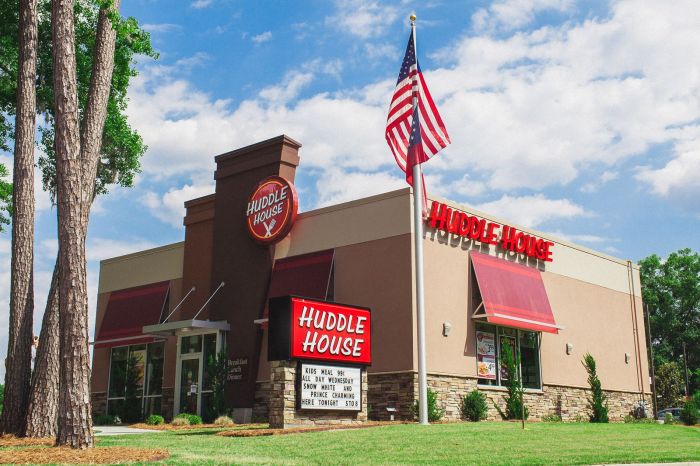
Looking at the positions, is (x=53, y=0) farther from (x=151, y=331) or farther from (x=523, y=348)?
(x=523, y=348)

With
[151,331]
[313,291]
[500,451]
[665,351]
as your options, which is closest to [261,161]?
[313,291]

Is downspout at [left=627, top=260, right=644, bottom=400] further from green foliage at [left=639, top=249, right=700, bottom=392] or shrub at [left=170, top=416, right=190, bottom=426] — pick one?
green foliage at [left=639, top=249, right=700, bottom=392]

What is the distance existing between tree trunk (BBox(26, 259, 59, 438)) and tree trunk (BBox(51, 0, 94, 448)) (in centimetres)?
301

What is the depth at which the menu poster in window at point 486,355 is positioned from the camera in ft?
83.0

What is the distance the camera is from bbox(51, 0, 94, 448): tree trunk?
500 inches

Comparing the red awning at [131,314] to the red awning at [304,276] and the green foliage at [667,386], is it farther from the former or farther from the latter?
the green foliage at [667,386]

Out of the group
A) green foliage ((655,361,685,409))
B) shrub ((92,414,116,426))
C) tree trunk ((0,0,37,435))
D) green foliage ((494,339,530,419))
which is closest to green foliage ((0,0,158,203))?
tree trunk ((0,0,37,435))

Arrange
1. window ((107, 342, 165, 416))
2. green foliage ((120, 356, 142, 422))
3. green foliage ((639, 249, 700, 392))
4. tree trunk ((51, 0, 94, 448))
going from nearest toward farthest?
tree trunk ((51, 0, 94, 448)) < green foliage ((120, 356, 142, 422)) < window ((107, 342, 165, 416)) < green foliage ((639, 249, 700, 392))

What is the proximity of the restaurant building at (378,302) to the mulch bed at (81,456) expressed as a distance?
36.2ft

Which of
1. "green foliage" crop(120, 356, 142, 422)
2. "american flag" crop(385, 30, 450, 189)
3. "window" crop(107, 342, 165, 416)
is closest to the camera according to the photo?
"american flag" crop(385, 30, 450, 189)

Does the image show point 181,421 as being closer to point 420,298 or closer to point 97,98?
point 420,298

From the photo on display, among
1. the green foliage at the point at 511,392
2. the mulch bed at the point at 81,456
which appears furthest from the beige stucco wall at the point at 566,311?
the mulch bed at the point at 81,456

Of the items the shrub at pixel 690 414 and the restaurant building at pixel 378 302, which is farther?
the shrub at pixel 690 414

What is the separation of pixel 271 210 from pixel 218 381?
6268 mm
